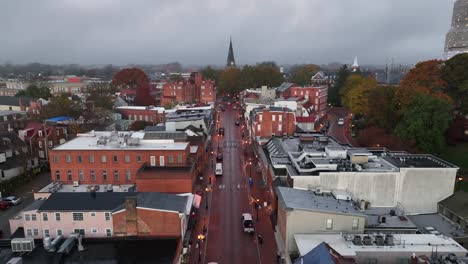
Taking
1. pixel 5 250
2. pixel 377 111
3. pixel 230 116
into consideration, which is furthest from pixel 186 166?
pixel 230 116

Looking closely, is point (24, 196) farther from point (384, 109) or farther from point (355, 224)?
point (384, 109)

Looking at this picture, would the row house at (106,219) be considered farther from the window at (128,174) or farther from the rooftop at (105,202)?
the window at (128,174)

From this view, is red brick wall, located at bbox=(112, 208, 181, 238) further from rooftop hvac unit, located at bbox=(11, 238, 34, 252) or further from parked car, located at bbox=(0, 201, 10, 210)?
parked car, located at bbox=(0, 201, 10, 210)

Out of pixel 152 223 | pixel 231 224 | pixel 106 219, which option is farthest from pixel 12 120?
pixel 152 223

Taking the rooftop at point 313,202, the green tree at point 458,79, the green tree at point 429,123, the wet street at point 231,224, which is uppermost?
the green tree at point 458,79

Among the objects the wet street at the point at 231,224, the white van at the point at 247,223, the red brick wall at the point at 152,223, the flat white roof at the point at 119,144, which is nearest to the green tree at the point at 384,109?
the wet street at the point at 231,224

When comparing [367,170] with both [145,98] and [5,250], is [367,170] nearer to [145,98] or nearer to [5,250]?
[5,250]
